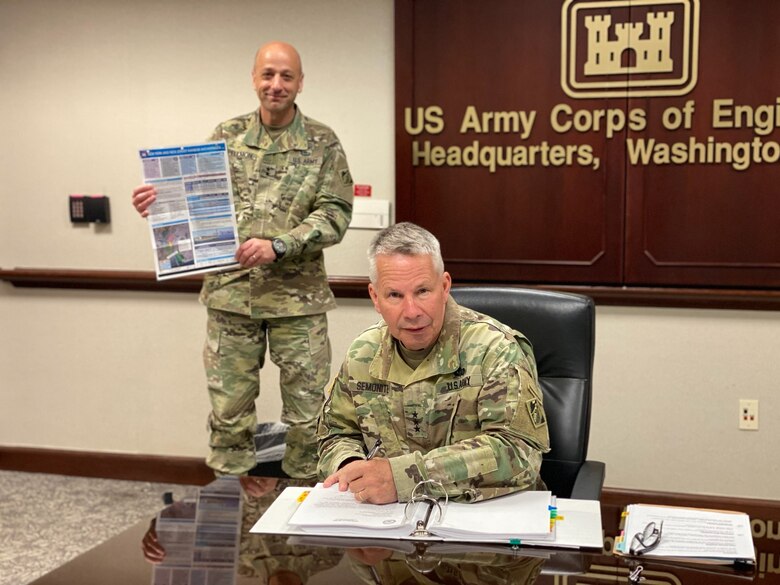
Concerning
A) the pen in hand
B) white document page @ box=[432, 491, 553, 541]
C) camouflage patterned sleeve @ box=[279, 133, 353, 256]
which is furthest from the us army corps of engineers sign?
white document page @ box=[432, 491, 553, 541]

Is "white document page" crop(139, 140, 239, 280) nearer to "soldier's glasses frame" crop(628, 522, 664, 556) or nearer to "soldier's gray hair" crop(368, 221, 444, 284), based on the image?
"soldier's gray hair" crop(368, 221, 444, 284)

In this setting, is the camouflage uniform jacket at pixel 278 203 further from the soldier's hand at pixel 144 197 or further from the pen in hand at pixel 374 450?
the pen in hand at pixel 374 450

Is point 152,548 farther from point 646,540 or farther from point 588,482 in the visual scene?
point 588,482

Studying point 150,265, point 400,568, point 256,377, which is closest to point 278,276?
point 256,377

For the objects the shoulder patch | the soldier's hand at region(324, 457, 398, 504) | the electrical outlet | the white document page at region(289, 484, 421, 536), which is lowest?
the electrical outlet

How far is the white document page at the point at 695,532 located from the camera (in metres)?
1.46

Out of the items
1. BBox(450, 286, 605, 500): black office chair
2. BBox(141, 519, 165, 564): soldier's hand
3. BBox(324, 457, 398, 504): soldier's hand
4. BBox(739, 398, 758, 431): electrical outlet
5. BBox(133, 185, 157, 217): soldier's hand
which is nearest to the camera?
BBox(141, 519, 165, 564): soldier's hand

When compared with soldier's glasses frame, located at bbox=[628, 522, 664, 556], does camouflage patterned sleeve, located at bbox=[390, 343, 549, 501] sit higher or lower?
higher

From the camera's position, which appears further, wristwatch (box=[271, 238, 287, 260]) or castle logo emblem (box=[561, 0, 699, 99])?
castle logo emblem (box=[561, 0, 699, 99])

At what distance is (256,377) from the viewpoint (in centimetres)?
340

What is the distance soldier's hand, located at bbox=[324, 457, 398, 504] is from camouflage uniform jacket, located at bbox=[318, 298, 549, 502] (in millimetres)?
104

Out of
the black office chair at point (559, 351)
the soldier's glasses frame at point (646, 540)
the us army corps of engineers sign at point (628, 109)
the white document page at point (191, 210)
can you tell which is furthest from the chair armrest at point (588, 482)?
the us army corps of engineers sign at point (628, 109)

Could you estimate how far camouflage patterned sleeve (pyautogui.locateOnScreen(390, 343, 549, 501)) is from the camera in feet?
5.58

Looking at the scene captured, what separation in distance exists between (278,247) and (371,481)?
1560 millimetres
